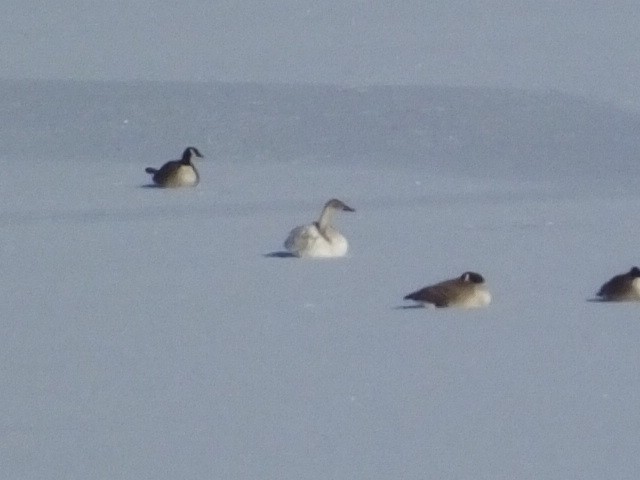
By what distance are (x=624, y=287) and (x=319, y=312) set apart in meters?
1.16

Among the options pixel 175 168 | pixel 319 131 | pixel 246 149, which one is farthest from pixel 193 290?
pixel 319 131

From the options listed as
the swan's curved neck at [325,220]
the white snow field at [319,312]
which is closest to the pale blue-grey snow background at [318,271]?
the white snow field at [319,312]

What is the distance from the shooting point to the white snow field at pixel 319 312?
6113 mm

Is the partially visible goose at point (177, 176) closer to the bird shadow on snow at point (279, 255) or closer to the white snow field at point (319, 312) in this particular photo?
the white snow field at point (319, 312)

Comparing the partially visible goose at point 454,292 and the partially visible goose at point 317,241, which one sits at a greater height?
the partially visible goose at point 317,241

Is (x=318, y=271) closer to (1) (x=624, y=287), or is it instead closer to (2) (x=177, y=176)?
(1) (x=624, y=287)

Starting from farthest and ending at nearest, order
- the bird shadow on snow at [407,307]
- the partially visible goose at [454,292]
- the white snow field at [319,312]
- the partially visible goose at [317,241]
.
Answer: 1. the partially visible goose at [317,241]
2. the bird shadow on snow at [407,307]
3. the partially visible goose at [454,292]
4. the white snow field at [319,312]

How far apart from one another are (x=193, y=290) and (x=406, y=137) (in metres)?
6.65

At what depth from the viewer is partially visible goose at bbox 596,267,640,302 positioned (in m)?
8.18

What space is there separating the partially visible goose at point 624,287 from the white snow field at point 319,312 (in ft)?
0.16

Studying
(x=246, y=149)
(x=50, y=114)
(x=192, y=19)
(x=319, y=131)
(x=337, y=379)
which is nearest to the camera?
(x=337, y=379)

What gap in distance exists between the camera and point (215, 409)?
6.54 meters

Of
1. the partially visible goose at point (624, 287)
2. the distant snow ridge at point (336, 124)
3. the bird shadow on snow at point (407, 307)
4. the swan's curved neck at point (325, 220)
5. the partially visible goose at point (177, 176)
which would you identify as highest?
the distant snow ridge at point (336, 124)

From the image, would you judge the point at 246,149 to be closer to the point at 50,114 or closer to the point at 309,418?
the point at 50,114
